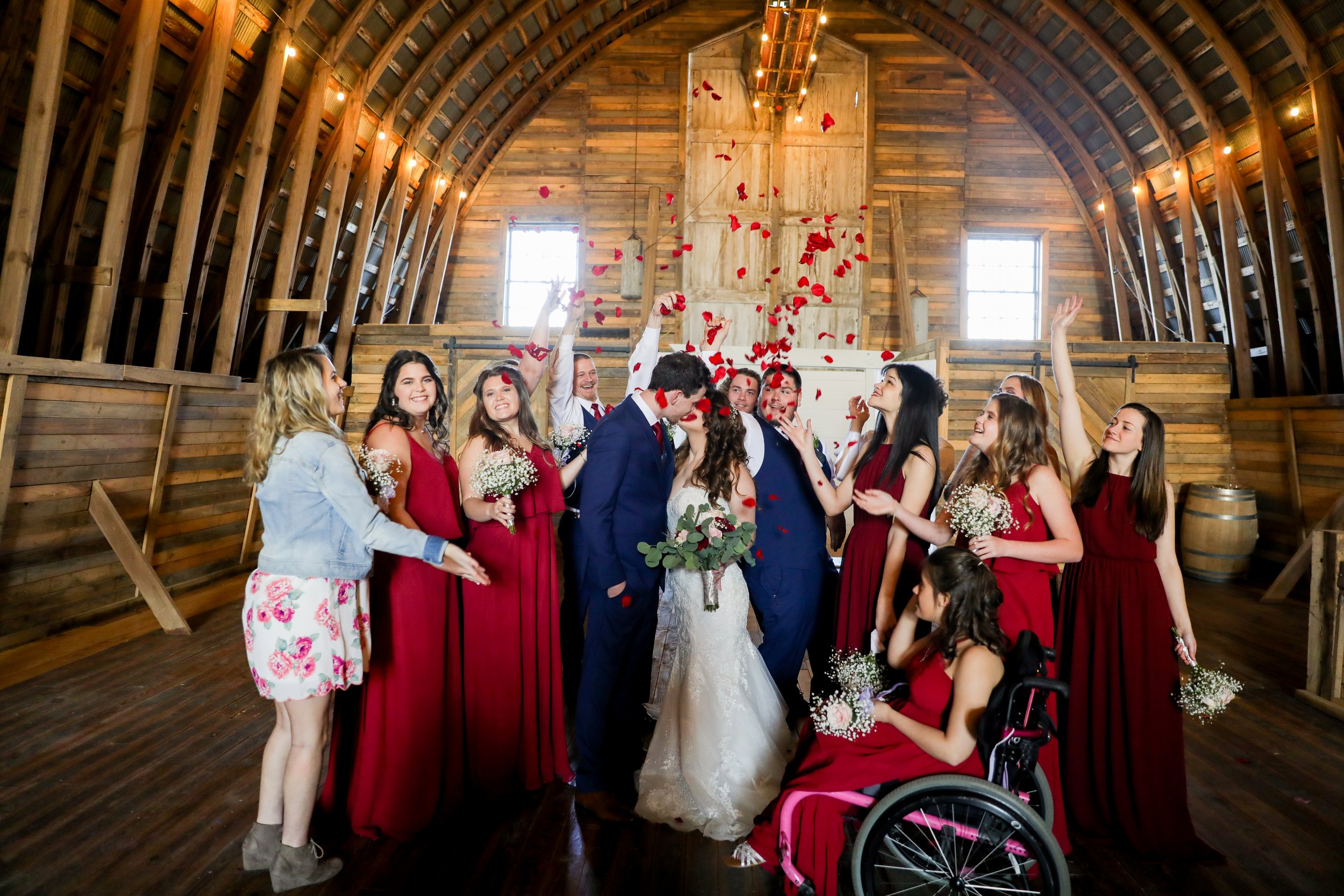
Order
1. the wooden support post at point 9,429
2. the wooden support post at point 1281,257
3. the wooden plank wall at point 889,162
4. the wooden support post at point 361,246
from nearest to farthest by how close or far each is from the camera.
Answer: the wooden support post at point 9,429 < the wooden support post at point 1281,257 < the wooden support post at point 361,246 < the wooden plank wall at point 889,162

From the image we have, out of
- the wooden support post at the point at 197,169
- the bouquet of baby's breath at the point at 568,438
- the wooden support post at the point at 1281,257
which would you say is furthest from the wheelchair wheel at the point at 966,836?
the wooden support post at the point at 1281,257

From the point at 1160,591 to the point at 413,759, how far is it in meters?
2.75

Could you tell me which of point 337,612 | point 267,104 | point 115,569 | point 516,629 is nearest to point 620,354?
point 267,104

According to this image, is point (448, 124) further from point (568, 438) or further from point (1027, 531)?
point (1027, 531)

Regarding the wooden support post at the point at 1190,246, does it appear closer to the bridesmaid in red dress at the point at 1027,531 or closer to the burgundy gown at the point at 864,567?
the burgundy gown at the point at 864,567

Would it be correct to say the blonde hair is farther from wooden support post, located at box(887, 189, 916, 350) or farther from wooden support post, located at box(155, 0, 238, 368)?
wooden support post, located at box(887, 189, 916, 350)

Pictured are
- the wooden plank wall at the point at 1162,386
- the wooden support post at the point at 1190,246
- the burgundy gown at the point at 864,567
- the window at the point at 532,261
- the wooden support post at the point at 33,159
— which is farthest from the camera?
the window at the point at 532,261

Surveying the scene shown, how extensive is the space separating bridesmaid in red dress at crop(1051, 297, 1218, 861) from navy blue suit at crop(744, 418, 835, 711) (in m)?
1.01

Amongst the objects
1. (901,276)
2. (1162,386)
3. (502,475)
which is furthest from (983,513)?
(901,276)

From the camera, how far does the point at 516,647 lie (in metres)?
3.02

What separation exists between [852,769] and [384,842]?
169cm

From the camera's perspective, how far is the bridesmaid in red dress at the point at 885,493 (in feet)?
9.68

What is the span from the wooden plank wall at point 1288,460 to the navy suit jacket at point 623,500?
736cm

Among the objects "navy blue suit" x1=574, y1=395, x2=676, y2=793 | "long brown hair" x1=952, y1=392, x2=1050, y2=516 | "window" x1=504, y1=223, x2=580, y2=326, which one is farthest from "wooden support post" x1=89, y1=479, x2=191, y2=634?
"window" x1=504, y1=223, x2=580, y2=326
